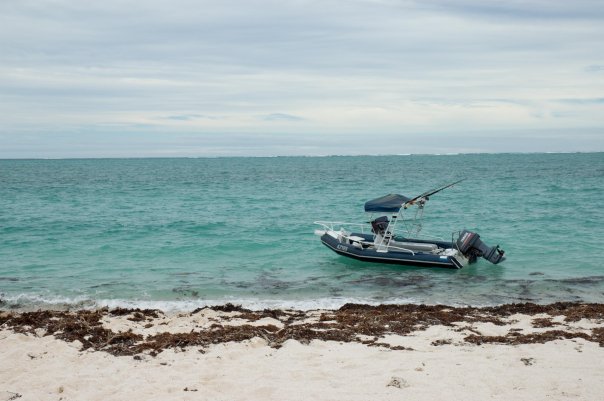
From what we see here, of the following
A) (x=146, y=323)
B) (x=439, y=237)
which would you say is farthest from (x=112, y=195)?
(x=146, y=323)

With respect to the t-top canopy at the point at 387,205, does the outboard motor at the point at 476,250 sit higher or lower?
lower

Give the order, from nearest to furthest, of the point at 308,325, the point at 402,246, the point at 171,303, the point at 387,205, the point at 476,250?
the point at 308,325 < the point at 171,303 < the point at 476,250 < the point at 387,205 < the point at 402,246

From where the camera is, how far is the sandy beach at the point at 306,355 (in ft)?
23.3

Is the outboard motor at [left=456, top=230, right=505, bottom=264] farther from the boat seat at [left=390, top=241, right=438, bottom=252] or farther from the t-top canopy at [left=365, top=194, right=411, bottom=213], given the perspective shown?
the t-top canopy at [left=365, top=194, right=411, bottom=213]

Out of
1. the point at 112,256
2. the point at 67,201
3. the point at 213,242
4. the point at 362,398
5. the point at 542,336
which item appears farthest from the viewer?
the point at 67,201

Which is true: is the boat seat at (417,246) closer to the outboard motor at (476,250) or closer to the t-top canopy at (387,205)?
the outboard motor at (476,250)

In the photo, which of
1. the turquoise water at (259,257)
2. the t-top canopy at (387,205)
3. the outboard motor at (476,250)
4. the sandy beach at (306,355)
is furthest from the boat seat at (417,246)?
the sandy beach at (306,355)

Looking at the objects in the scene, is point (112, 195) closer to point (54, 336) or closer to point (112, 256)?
point (112, 256)

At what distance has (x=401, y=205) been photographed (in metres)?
17.5

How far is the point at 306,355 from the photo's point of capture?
845cm

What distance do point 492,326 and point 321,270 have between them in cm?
759

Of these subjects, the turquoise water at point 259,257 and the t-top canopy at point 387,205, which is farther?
the t-top canopy at point 387,205

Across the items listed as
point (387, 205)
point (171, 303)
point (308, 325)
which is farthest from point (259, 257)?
point (308, 325)

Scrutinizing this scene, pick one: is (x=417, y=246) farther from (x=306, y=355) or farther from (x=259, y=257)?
(x=306, y=355)
